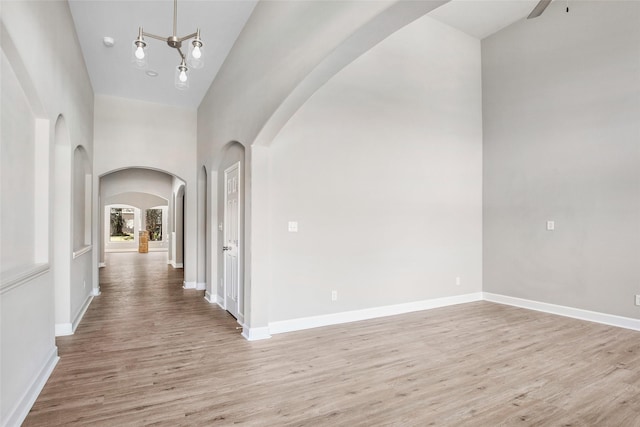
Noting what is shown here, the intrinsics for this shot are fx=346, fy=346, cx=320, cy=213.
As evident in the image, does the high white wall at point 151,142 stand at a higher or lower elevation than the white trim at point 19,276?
higher

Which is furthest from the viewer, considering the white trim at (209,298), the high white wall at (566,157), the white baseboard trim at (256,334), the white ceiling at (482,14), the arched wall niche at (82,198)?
the white trim at (209,298)

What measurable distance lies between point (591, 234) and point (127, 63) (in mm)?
7426

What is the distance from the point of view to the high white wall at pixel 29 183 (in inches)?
89.7

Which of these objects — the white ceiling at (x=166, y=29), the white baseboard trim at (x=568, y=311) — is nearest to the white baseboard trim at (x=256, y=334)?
the white ceiling at (x=166, y=29)

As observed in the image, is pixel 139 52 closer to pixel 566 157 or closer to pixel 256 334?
pixel 256 334

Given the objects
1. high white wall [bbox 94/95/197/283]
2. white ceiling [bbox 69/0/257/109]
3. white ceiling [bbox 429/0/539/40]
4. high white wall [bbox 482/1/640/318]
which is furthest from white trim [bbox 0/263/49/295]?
high white wall [bbox 482/1/640/318]

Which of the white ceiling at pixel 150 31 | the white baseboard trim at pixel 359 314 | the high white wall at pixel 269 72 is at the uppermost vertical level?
the white ceiling at pixel 150 31

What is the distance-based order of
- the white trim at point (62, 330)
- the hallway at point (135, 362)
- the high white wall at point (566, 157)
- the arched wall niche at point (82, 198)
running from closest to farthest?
1. the hallway at point (135, 362)
2. the white trim at point (62, 330)
3. the high white wall at point (566, 157)
4. the arched wall niche at point (82, 198)

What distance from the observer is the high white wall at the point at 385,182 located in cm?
440

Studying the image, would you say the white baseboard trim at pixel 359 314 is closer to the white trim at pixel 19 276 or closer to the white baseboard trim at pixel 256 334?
the white baseboard trim at pixel 256 334

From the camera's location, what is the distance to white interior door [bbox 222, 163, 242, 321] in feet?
15.7

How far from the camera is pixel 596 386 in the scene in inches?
113

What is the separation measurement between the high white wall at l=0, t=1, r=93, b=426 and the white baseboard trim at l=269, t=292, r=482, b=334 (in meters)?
2.27

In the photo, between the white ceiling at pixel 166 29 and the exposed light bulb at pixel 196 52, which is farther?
the white ceiling at pixel 166 29
